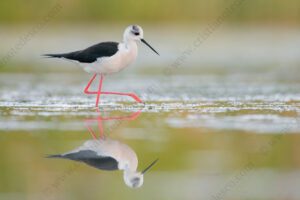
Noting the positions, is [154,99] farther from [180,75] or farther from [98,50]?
[180,75]

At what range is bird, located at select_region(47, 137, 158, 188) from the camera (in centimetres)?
404

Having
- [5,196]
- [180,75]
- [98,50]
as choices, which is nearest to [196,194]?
[5,196]

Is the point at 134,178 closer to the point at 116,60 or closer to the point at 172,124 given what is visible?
the point at 172,124

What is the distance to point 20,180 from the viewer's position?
396cm

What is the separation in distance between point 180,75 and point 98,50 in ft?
13.7

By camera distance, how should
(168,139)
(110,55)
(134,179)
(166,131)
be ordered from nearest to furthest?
(134,179), (168,139), (166,131), (110,55)

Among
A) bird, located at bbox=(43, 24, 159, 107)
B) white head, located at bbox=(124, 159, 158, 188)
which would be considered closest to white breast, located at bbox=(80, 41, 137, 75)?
bird, located at bbox=(43, 24, 159, 107)

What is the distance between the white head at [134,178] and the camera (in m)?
3.88

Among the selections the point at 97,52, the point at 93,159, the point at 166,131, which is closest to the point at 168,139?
the point at 166,131

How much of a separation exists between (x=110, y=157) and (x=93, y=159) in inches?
5.4

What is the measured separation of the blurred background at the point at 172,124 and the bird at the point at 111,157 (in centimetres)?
7

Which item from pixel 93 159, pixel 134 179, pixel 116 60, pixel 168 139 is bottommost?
pixel 134 179

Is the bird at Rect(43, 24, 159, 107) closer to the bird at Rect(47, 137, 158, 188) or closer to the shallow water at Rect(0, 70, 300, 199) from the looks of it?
the shallow water at Rect(0, 70, 300, 199)

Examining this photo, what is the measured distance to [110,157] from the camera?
443 centimetres
